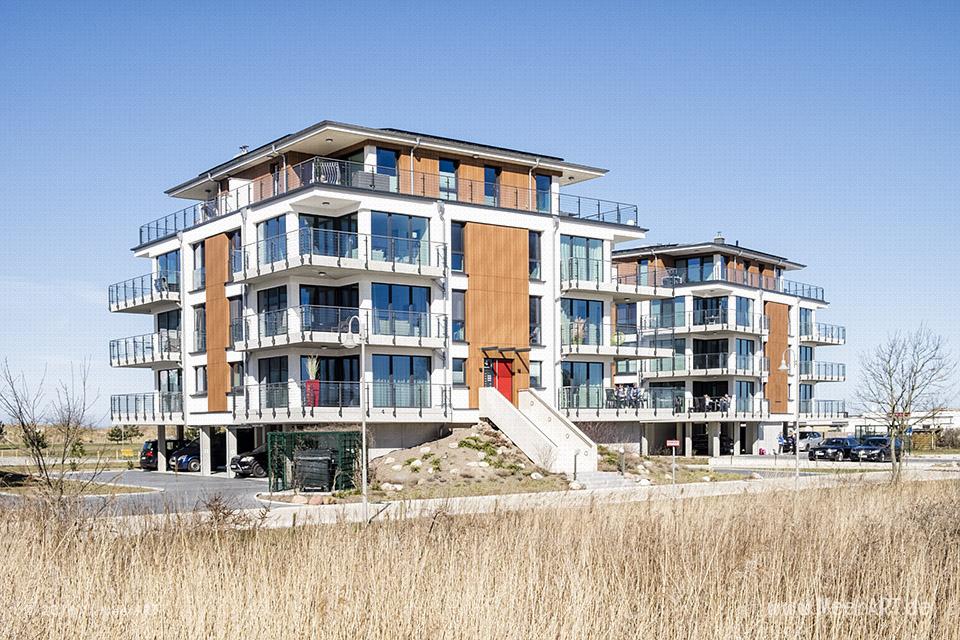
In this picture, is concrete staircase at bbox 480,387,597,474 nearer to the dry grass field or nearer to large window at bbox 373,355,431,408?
large window at bbox 373,355,431,408

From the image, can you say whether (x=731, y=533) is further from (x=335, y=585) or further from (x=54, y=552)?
(x=54, y=552)

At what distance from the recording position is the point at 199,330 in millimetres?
42844

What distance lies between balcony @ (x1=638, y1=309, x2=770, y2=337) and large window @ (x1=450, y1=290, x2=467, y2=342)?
20151 mm

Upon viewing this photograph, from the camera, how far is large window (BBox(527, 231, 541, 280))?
41.2m

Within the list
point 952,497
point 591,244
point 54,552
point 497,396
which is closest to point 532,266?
point 591,244

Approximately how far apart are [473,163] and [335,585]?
31.4 m

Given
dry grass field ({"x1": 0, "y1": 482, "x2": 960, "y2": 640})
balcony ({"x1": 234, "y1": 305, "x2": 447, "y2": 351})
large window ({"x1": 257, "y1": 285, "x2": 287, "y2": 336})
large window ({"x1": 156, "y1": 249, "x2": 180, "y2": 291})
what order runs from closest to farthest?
dry grass field ({"x1": 0, "y1": 482, "x2": 960, "y2": 640})
balcony ({"x1": 234, "y1": 305, "x2": 447, "y2": 351})
large window ({"x1": 257, "y1": 285, "x2": 287, "y2": 336})
large window ({"x1": 156, "y1": 249, "x2": 180, "y2": 291})

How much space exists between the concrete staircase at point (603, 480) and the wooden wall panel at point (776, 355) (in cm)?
3056

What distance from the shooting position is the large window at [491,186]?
40.2 metres

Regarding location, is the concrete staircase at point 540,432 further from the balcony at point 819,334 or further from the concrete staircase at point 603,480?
the balcony at point 819,334

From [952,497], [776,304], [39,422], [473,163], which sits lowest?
[952,497]

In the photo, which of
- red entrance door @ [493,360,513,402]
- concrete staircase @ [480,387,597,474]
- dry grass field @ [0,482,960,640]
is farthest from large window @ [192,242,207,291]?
dry grass field @ [0,482,960,640]

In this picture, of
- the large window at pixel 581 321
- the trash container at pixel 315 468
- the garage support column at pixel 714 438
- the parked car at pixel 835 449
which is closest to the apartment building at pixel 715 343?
the garage support column at pixel 714 438

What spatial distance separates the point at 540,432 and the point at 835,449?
2297 centimetres
